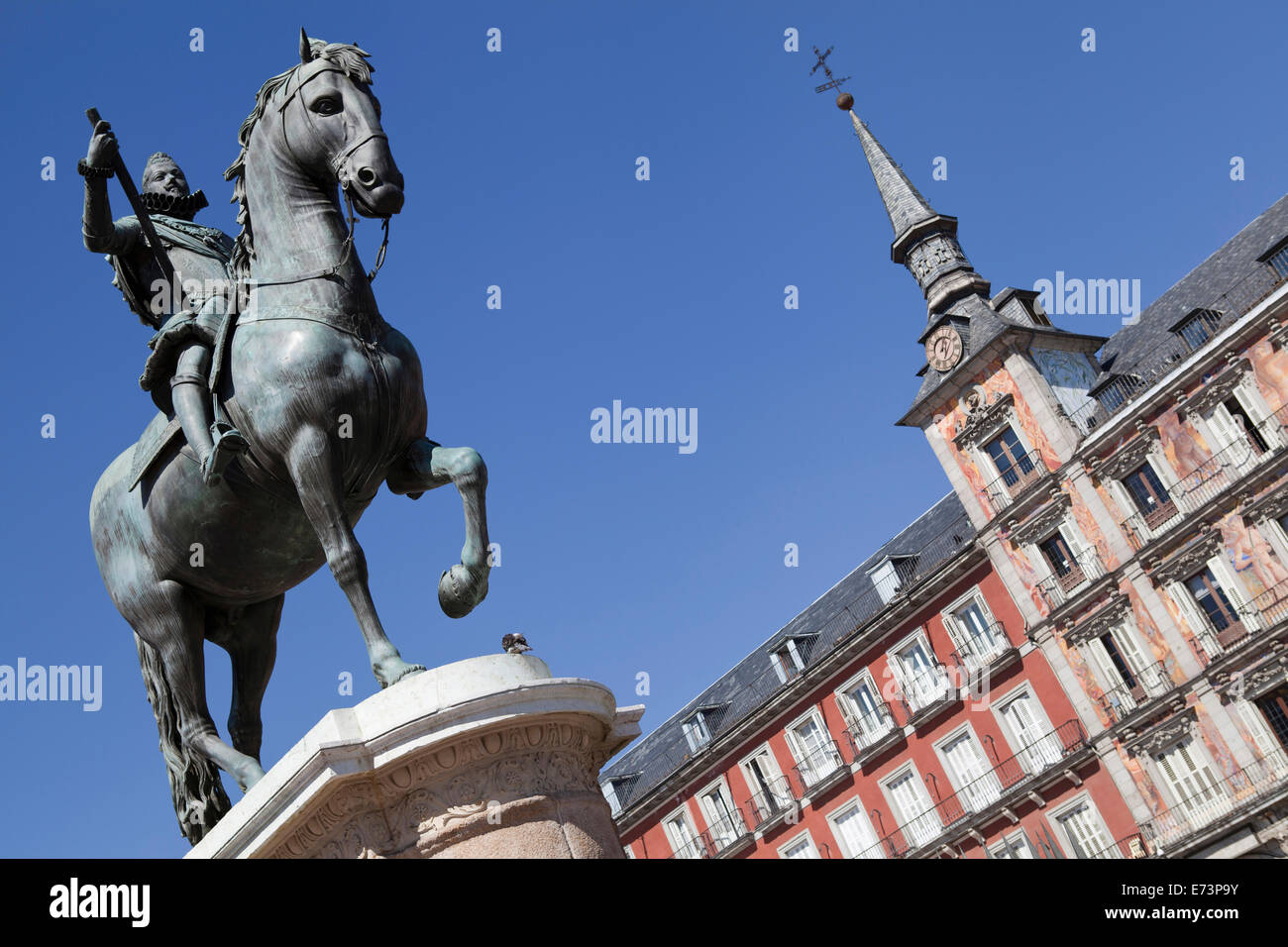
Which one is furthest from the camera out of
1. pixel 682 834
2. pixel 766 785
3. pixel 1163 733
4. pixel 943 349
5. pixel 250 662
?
pixel 682 834

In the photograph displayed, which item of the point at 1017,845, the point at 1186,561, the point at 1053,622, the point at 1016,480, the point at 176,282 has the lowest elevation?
the point at 176,282

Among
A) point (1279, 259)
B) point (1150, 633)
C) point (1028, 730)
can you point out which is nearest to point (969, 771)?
point (1028, 730)

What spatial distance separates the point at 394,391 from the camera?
19.2ft

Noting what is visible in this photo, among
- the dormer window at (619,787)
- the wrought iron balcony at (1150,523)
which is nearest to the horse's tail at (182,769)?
the wrought iron balcony at (1150,523)

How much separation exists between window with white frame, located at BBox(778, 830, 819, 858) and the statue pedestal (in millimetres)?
40369

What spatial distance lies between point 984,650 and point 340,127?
120 feet

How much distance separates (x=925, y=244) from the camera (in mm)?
45844

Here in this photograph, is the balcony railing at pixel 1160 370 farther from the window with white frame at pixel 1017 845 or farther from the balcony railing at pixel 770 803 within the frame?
the balcony railing at pixel 770 803

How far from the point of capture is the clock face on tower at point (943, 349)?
41.1 metres

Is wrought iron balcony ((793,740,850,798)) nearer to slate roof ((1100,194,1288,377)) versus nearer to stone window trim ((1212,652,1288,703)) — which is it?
stone window trim ((1212,652,1288,703))

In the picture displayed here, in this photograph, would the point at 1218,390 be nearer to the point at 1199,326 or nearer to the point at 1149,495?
the point at 1199,326

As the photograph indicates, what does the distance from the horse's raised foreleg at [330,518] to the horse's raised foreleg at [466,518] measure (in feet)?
1.23

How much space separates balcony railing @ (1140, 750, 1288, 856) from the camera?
31.3m
